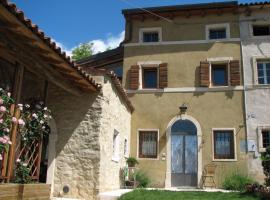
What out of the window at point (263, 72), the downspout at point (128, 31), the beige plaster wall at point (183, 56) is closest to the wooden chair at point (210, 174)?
the beige plaster wall at point (183, 56)

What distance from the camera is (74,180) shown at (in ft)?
31.2

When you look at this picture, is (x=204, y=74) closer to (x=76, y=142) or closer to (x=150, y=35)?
(x=150, y=35)

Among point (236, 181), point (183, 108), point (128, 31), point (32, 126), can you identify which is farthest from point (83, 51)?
point (32, 126)

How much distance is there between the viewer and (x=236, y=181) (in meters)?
13.6

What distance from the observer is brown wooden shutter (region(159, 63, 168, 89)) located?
15.6 meters

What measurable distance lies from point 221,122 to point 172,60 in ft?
11.6

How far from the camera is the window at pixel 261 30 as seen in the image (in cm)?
1584

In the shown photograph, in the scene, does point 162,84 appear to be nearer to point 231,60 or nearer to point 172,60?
point 172,60

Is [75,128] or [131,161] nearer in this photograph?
[75,128]

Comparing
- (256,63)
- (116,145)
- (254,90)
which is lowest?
(116,145)

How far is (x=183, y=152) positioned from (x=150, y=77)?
148 inches

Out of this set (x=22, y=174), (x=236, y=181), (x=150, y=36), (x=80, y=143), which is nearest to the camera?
(x=22, y=174)

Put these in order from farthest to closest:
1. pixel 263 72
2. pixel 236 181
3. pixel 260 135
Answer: pixel 263 72 < pixel 260 135 < pixel 236 181

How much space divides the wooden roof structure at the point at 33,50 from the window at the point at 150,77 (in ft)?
23.5
